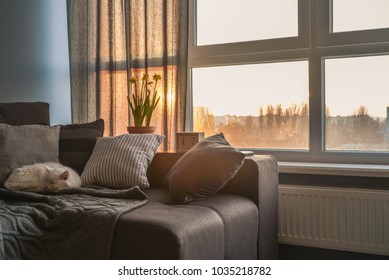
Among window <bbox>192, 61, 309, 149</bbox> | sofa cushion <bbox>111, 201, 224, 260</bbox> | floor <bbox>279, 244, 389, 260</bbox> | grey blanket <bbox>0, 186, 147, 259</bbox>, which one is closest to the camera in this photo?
sofa cushion <bbox>111, 201, 224, 260</bbox>

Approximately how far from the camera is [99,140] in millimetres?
2658

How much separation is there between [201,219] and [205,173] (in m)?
0.32

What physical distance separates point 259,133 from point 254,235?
0.93 m

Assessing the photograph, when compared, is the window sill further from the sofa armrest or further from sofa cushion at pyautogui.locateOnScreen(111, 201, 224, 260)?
sofa cushion at pyautogui.locateOnScreen(111, 201, 224, 260)

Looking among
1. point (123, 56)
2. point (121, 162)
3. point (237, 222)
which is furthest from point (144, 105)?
point (237, 222)

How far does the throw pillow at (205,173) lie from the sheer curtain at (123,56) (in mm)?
971

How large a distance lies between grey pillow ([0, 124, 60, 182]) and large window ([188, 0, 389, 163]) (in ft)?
3.30

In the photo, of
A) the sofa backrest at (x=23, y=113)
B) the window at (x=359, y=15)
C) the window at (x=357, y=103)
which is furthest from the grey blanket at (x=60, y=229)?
the window at (x=359, y=15)

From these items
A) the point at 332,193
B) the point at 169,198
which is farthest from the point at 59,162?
the point at 332,193

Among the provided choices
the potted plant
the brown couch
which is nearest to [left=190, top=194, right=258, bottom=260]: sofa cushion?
the brown couch

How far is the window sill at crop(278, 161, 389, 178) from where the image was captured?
2467 millimetres

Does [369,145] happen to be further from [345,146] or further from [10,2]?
[10,2]

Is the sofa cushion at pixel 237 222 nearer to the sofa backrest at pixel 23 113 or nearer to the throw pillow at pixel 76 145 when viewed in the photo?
the throw pillow at pixel 76 145

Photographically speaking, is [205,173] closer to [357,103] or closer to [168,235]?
[168,235]
